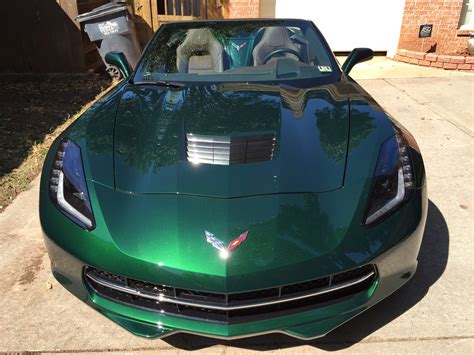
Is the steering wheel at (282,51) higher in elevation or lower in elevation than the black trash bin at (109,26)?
higher

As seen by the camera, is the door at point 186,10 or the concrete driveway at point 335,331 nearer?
the concrete driveway at point 335,331

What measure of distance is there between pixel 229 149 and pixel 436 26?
821 centimetres

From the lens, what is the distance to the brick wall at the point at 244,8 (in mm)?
8461

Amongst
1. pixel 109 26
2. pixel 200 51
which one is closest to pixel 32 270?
pixel 200 51

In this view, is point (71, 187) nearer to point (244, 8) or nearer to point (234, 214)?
point (234, 214)

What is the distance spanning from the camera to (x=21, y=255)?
9.49 feet

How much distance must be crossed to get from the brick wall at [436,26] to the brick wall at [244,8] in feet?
9.33

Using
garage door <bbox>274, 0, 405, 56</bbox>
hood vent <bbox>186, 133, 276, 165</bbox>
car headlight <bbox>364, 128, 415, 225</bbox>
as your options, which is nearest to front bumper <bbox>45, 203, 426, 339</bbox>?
car headlight <bbox>364, 128, 415, 225</bbox>

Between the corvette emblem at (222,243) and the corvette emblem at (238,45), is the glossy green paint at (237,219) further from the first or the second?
the corvette emblem at (238,45)

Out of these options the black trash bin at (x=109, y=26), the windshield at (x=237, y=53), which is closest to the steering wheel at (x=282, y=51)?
the windshield at (x=237, y=53)

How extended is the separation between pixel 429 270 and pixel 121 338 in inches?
69.9

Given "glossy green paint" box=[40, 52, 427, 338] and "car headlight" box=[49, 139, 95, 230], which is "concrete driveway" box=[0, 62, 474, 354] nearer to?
"glossy green paint" box=[40, 52, 427, 338]

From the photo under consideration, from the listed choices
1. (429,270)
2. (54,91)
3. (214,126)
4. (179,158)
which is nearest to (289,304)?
(179,158)

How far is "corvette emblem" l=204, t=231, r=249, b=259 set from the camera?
177cm
